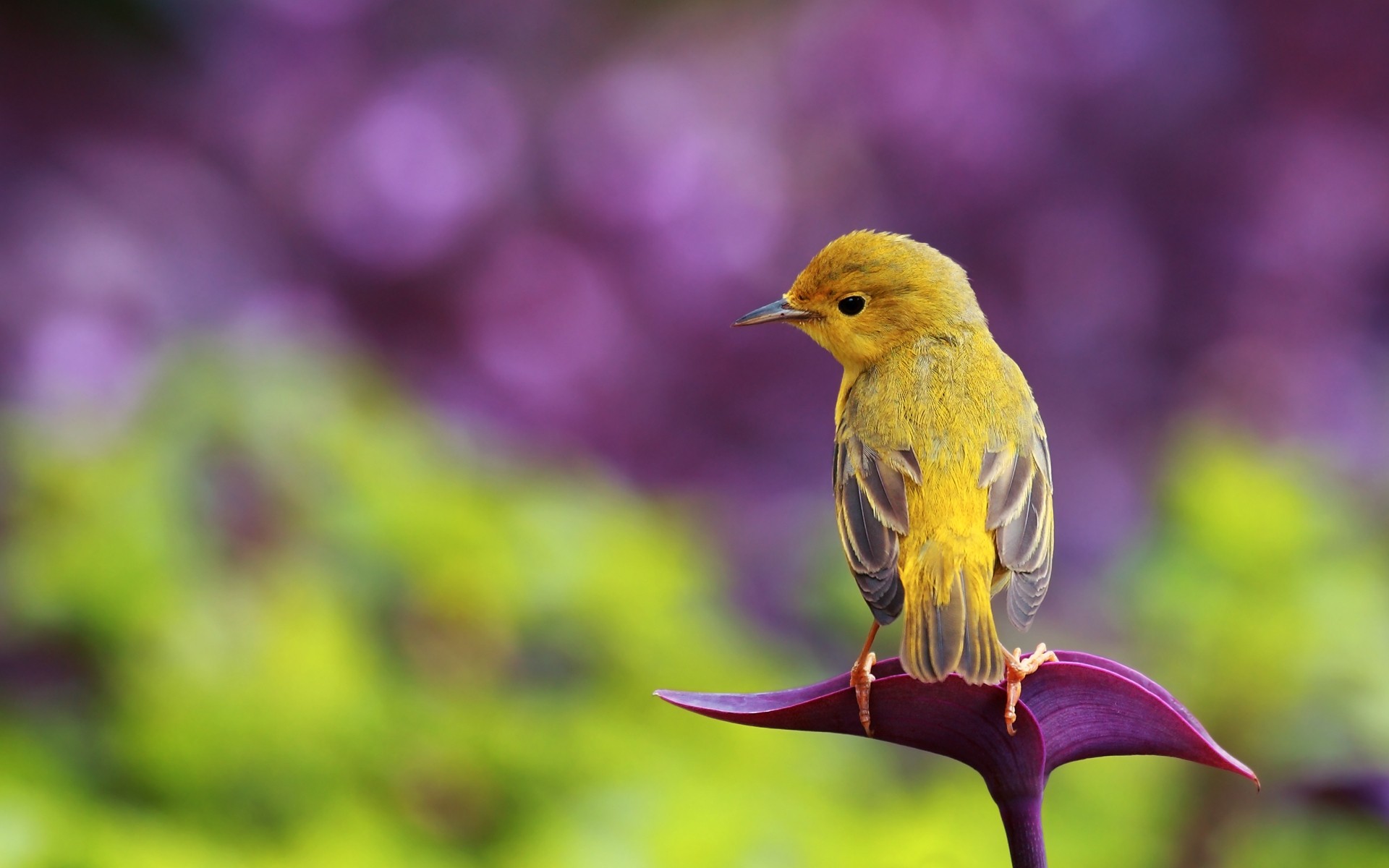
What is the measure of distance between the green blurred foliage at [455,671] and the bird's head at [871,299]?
81cm

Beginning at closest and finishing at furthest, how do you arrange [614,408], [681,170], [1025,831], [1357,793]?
1. [1025,831]
2. [1357,793]
3. [614,408]
4. [681,170]

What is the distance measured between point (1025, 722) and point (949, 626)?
0.14 m

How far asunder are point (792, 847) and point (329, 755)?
0.61m

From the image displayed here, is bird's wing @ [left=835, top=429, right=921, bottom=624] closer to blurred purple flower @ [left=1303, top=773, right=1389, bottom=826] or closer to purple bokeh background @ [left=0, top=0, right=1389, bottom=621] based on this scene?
blurred purple flower @ [left=1303, top=773, right=1389, bottom=826]

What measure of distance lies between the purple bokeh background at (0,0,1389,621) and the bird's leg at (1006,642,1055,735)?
2.12 meters

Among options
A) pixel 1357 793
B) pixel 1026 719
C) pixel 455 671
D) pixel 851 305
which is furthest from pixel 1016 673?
pixel 455 671

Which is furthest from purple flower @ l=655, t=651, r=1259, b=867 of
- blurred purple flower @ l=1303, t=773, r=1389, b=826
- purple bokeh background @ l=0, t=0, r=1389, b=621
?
purple bokeh background @ l=0, t=0, r=1389, b=621

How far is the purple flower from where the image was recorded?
64 cm

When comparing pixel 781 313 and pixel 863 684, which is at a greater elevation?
pixel 781 313

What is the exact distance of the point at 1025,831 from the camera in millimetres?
639

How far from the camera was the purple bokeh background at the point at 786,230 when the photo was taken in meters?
2.98

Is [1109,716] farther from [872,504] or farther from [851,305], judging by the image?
[851,305]

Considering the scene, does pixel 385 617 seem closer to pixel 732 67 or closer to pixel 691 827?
pixel 691 827

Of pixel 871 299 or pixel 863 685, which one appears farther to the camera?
Result: pixel 871 299
